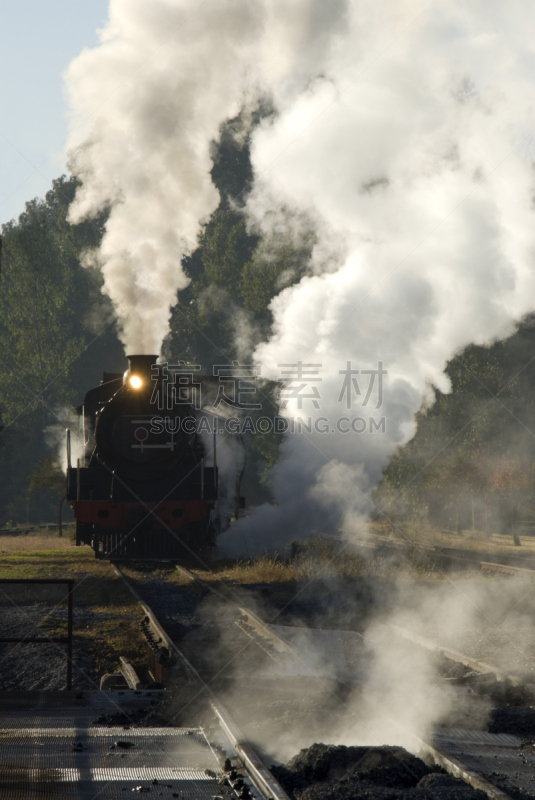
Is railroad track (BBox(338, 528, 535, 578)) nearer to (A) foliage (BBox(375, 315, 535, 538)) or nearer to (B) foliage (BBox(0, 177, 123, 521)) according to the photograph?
(A) foliage (BBox(375, 315, 535, 538))

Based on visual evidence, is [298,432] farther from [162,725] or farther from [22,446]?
[22,446]

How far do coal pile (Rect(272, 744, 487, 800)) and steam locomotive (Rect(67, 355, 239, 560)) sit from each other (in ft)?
30.1

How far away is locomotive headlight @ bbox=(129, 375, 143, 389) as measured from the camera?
13.0 metres

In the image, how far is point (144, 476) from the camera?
1295 cm

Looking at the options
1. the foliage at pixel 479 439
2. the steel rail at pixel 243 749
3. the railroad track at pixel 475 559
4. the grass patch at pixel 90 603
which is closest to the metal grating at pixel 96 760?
the steel rail at pixel 243 749

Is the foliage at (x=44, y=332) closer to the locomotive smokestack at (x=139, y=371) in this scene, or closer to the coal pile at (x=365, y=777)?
the locomotive smokestack at (x=139, y=371)

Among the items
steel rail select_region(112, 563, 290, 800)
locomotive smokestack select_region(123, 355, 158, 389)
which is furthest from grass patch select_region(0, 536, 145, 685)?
locomotive smokestack select_region(123, 355, 158, 389)

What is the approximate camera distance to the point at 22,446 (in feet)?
155

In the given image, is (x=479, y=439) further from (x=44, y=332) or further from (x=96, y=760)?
(x=44, y=332)

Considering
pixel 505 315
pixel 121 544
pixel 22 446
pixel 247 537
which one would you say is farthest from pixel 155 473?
pixel 22 446

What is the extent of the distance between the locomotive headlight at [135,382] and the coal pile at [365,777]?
958cm

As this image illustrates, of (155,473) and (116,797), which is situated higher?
(155,473)

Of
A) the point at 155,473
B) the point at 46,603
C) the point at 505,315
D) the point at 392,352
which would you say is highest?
the point at 505,315

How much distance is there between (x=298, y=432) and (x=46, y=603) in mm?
7089
